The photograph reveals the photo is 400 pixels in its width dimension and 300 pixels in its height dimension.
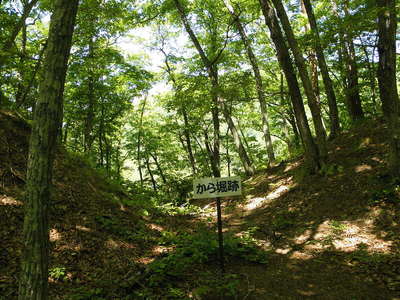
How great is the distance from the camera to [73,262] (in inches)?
179

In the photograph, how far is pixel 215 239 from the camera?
219 inches

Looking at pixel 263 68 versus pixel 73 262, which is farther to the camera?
pixel 263 68

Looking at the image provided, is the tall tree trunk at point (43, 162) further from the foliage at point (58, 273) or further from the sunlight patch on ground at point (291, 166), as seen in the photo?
the sunlight patch on ground at point (291, 166)

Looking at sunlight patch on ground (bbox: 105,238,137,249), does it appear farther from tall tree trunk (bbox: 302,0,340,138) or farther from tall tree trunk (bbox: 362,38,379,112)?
tall tree trunk (bbox: 362,38,379,112)

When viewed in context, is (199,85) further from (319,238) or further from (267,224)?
(319,238)

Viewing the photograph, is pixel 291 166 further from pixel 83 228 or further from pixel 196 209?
pixel 83 228

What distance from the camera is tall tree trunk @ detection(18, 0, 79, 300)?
269cm

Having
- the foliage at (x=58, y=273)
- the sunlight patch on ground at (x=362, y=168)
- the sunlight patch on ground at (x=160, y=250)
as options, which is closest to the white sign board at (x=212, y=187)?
the sunlight patch on ground at (x=160, y=250)

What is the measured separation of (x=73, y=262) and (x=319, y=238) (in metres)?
4.79

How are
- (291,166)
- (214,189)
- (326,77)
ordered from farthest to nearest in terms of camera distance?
(291,166) < (326,77) < (214,189)

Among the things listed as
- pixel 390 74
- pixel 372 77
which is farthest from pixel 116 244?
pixel 372 77

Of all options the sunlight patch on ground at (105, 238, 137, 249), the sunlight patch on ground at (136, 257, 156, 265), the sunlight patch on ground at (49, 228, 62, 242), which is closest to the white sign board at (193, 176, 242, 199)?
the sunlight patch on ground at (136, 257, 156, 265)

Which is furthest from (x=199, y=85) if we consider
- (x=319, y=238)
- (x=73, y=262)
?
(x=73, y=262)

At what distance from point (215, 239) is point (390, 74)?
17.2ft
